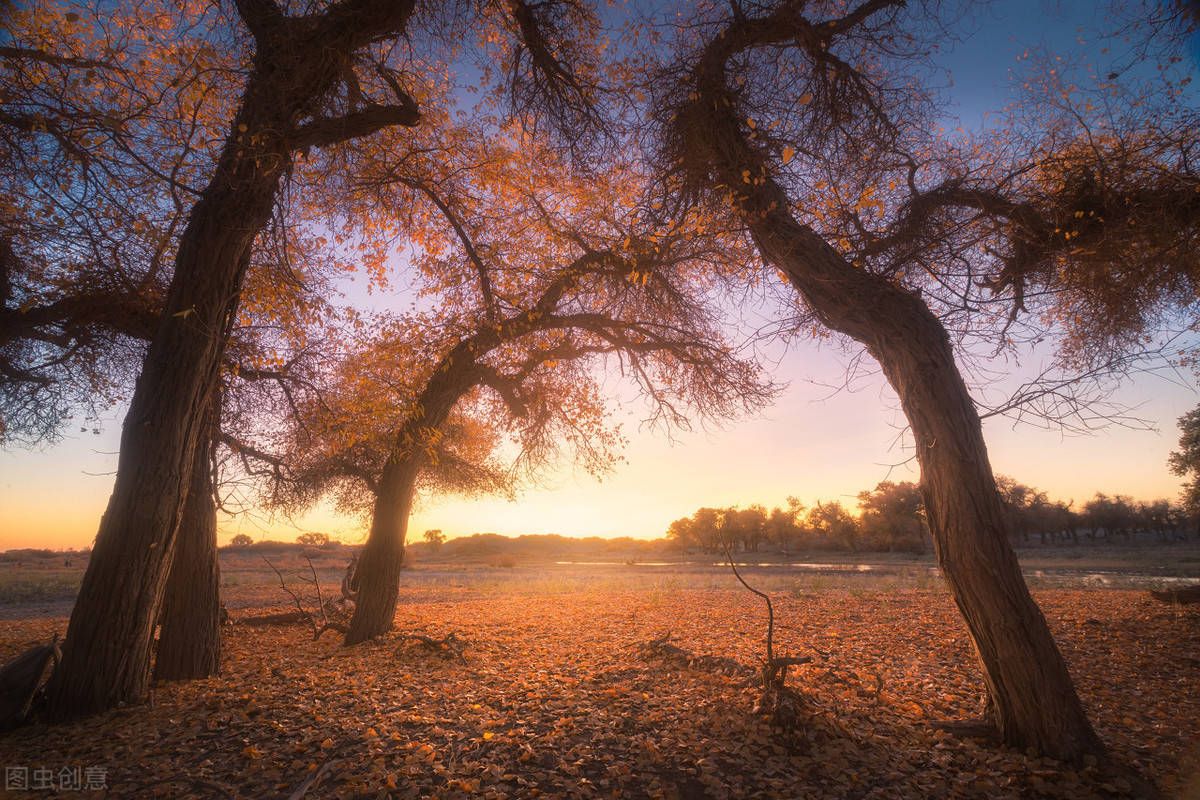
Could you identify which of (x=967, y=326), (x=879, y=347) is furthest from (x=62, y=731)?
(x=967, y=326)

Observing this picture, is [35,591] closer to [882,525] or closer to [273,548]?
[273,548]

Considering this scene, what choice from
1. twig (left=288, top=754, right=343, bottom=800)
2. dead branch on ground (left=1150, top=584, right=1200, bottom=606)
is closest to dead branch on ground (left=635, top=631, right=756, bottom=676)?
twig (left=288, top=754, right=343, bottom=800)

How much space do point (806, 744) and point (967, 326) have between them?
13.6 feet

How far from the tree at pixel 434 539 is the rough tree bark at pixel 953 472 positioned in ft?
216

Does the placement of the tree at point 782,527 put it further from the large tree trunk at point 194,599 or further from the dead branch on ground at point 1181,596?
the large tree trunk at point 194,599

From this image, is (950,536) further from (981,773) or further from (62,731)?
(62,731)

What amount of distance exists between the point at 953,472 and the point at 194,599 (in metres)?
8.34

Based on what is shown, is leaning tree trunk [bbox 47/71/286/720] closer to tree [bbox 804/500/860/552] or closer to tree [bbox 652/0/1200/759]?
tree [bbox 652/0/1200/759]

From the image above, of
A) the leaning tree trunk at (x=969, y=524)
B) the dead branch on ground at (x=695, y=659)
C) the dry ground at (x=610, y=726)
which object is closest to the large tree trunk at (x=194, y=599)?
the dry ground at (x=610, y=726)

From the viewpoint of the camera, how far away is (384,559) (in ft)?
25.2

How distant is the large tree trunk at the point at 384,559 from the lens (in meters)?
7.66

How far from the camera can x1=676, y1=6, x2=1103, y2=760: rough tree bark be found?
3623 mm

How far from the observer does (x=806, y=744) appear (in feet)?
12.8

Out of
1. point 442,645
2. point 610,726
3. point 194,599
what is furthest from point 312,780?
point 194,599
